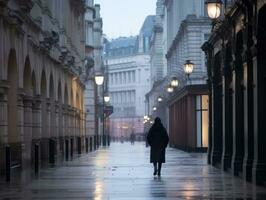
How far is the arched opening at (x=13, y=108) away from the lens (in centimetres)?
3033

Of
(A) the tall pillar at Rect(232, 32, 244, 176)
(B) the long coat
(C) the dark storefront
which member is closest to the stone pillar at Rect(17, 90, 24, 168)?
(B) the long coat

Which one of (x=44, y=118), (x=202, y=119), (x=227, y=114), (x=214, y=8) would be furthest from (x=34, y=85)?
(x=202, y=119)

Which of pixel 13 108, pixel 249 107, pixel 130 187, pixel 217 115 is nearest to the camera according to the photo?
pixel 130 187

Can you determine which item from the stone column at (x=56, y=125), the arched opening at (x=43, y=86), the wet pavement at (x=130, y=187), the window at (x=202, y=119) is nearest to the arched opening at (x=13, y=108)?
the wet pavement at (x=130, y=187)

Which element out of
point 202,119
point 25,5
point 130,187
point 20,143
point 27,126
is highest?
point 25,5

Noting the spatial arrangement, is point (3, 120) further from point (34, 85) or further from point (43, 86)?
point (43, 86)

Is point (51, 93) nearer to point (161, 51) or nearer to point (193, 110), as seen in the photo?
point (193, 110)

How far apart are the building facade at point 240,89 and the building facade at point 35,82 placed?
702cm

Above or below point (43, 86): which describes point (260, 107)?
below

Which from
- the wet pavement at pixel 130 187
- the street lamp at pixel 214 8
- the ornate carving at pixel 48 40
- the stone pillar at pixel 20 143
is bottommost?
the wet pavement at pixel 130 187

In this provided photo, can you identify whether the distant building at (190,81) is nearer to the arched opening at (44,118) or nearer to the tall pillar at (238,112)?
the arched opening at (44,118)

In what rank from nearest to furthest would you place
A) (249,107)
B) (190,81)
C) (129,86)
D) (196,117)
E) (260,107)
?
(260,107) < (249,107) < (196,117) < (190,81) < (129,86)

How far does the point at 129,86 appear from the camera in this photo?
602 ft

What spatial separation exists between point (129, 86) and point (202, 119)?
12659 centimetres
